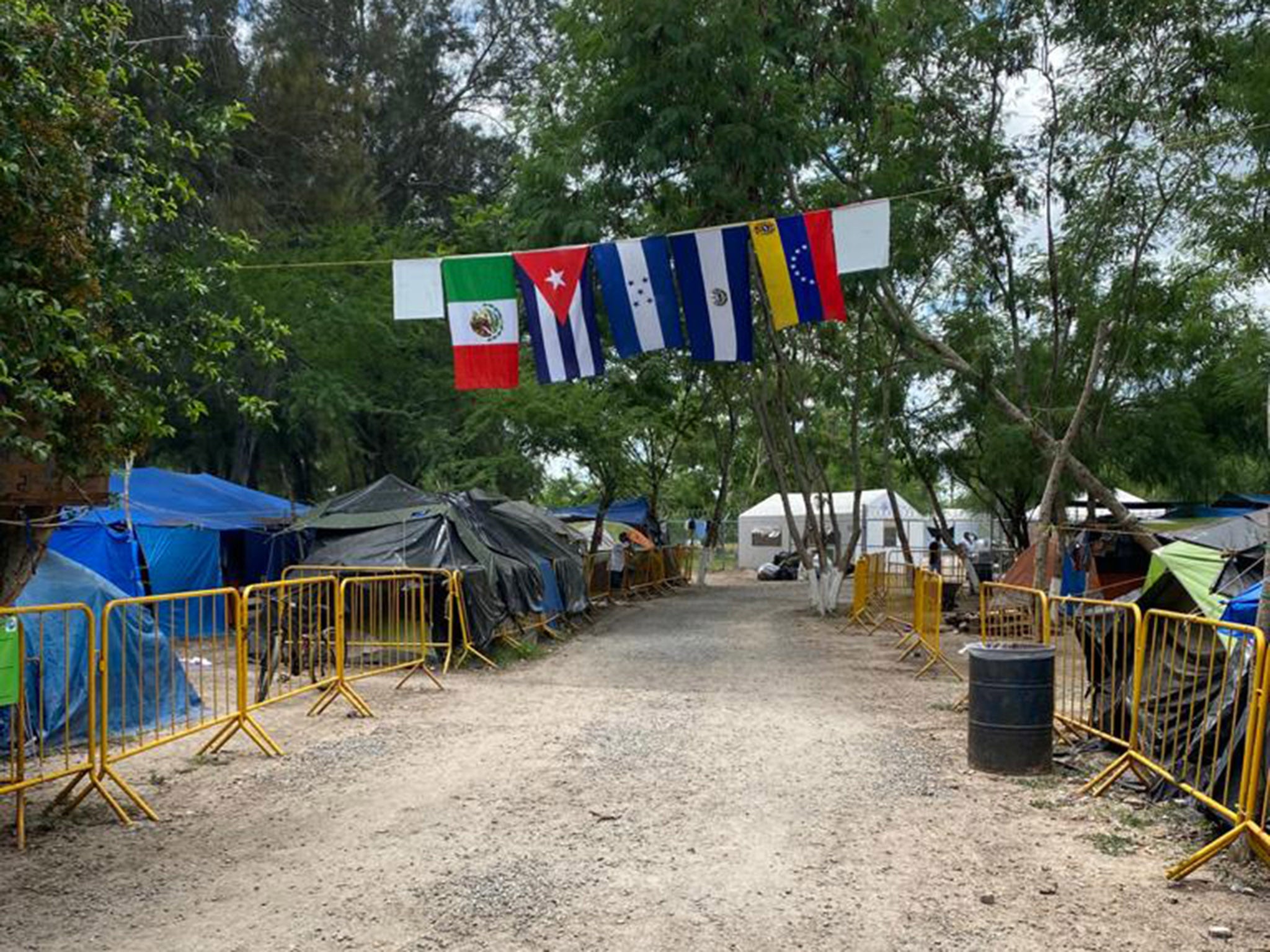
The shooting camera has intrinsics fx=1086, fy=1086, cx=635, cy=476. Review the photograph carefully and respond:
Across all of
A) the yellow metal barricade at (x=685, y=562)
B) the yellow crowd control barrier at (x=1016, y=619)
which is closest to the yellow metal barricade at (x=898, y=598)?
the yellow crowd control barrier at (x=1016, y=619)

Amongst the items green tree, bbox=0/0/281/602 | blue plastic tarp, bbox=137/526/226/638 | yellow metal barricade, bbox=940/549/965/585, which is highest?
green tree, bbox=0/0/281/602

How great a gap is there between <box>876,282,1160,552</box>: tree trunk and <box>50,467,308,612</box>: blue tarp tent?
9.44 m

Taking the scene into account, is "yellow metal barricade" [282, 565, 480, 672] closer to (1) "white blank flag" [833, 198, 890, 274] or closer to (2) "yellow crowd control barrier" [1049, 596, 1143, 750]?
(1) "white blank flag" [833, 198, 890, 274]

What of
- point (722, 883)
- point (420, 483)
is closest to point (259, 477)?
point (420, 483)

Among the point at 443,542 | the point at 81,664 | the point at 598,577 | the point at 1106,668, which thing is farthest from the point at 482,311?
the point at 598,577

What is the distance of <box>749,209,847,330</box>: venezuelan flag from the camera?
12125 mm

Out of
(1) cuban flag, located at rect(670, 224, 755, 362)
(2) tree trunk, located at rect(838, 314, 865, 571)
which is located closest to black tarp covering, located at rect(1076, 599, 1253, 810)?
(1) cuban flag, located at rect(670, 224, 755, 362)

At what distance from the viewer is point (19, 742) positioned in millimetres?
5934

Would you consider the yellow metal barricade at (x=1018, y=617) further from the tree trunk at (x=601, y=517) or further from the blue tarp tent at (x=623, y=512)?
the blue tarp tent at (x=623, y=512)

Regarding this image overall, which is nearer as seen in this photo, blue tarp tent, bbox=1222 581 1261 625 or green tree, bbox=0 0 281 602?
green tree, bbox=0 0 281 602

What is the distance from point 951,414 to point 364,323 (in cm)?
1494

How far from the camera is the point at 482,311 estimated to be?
13.2 metres

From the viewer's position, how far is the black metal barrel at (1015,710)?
7.71 meters

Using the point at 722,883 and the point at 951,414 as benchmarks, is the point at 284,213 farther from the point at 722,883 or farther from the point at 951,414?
the point at 722,883
